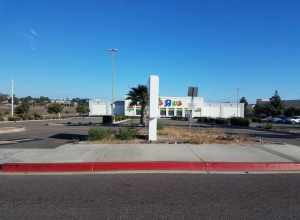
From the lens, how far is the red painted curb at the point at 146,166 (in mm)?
9656

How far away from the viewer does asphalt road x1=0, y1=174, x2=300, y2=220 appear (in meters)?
5.71

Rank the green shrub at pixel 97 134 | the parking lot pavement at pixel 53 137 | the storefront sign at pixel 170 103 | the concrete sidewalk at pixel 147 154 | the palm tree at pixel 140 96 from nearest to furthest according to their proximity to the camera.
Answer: the concrete sidewalk at pixel 147 154 → the parking lot pavement at pixel 53 137 → the green shrub at pixel 97 134 → the palm tree at pixel 140 96 → the storefront sign at pixel 170 103

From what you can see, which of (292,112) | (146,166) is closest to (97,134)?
(146,166)

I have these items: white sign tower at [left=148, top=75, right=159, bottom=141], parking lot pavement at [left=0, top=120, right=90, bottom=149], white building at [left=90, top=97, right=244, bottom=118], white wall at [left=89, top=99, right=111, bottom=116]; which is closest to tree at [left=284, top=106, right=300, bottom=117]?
white building at [left=90, top=97, right=244, bottom=118]

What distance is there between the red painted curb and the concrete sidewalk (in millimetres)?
638

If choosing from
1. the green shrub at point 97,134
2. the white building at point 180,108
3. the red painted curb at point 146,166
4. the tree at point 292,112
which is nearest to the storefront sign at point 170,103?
the white building at point 180,108

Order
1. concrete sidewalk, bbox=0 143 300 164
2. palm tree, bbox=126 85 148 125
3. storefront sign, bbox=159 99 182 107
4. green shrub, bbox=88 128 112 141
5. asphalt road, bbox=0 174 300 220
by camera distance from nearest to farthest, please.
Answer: asphalt road, bbox=0 174 300 220
concrete sidewalk, bbox=0 143 300 164
green shrub, bbox=88 128 112 141
palm tree, bbox=126 85 148 125
storefront sign, bbox=159 99 182 107

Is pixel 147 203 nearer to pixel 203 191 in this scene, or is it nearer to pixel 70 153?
pixel 203 191

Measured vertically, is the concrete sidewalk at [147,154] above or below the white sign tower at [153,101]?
below

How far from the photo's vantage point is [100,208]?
6.00 m

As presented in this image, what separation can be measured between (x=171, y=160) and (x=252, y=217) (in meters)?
5.19

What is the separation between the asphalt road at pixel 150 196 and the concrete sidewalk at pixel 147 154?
1.83 m

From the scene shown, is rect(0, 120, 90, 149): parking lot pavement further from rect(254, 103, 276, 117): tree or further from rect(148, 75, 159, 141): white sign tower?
rect(254, 103, 276, 117): tree

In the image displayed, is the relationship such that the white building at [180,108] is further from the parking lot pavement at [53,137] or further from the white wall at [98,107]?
the parking lot pavement at [53,137]
